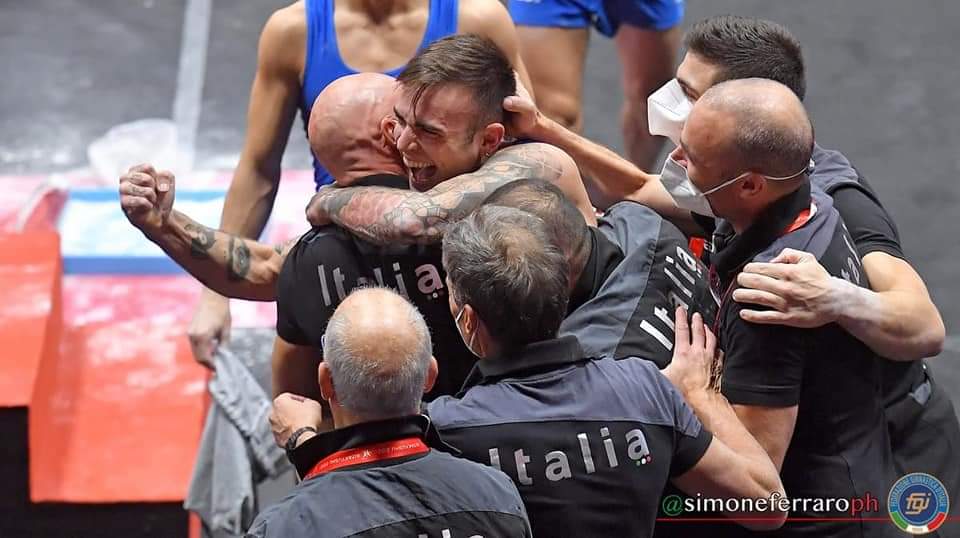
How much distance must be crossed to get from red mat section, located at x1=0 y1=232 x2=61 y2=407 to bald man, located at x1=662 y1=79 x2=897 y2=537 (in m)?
2.48

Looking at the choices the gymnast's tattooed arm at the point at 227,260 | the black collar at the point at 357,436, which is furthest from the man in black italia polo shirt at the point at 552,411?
the gymnast's tattooed arm at the point at 227,260

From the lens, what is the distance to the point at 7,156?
6727mm

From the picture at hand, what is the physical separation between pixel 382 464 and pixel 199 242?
1.24m

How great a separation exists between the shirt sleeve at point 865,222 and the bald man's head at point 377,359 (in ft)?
3.66

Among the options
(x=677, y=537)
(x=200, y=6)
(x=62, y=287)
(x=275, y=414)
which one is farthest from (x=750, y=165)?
(x=200, y=6)

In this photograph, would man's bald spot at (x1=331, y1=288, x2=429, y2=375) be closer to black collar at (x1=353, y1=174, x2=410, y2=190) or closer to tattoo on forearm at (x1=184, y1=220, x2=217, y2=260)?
black collar at (x1=353, y1=174, x2=410, y2=190)

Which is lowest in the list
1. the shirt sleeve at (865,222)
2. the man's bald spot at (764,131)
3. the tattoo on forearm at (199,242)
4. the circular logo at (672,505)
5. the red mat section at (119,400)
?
the red mat section at (119,400)

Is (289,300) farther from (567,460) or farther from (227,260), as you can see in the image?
(567,460)

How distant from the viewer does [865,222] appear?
3098 mm

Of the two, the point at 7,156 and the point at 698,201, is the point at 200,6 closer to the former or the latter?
the point at 7,156

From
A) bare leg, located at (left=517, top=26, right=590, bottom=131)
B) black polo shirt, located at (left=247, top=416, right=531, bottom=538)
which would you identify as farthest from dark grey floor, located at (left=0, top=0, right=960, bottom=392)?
black polo shirt, located at (left=247, top=416, right=531, bottom=538)

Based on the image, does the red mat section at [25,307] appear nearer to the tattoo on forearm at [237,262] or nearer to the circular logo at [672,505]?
the tattoo on forearm at [237,262]

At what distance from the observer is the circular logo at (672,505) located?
9.51ft

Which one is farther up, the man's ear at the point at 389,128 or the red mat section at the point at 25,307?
the man's ear at the point at 389,128
